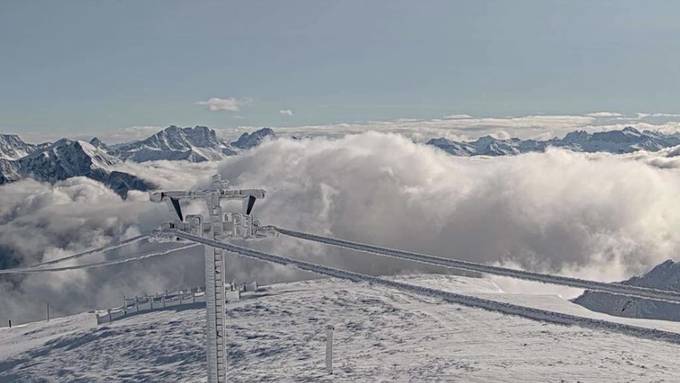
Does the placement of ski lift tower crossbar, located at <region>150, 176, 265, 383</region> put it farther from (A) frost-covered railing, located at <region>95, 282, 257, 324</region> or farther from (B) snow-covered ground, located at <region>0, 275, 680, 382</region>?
(A) frost-covered railing, located at <region>95, 282, 257, 324</region>

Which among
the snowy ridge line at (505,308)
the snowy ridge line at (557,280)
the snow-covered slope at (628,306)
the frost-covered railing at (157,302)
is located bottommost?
the snow-covered slope at (628,306)

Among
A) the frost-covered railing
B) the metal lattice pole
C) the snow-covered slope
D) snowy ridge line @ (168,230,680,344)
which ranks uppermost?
snowy ridge line @ (168,230,680,344)

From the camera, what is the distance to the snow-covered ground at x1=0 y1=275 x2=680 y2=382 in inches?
1026

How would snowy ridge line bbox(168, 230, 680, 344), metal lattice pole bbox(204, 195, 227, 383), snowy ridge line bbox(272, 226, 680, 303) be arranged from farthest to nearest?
metal lattice pole bbox(204, 195, 227, 383) → snowy ridge line bbox(272, 226, 680, 303) → snowy ridge line bbox(168, 230, 680, 344)

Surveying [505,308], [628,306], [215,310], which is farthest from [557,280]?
[628,306]

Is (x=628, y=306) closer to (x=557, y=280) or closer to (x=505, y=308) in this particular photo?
(x=557, y=280)

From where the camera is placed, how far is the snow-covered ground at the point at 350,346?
26.1 m

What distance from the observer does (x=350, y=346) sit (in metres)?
32.9

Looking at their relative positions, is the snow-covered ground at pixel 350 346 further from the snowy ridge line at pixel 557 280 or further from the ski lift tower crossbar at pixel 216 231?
the snowy ridge line at pixel 557 280

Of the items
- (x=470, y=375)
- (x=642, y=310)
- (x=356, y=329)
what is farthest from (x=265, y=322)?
(x=642, y=310)

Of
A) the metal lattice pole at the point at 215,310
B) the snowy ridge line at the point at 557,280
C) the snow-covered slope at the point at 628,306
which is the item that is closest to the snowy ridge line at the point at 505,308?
the snowy ridge line at the point at 557,280

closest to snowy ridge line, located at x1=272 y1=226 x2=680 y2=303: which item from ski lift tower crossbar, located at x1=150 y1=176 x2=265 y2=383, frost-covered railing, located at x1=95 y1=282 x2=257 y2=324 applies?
ski lift tower crossbar, located at x1=150 y1=176 x2=265 y2=383

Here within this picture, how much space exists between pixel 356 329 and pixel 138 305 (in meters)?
24.0

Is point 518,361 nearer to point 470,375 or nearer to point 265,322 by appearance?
point 470,375
